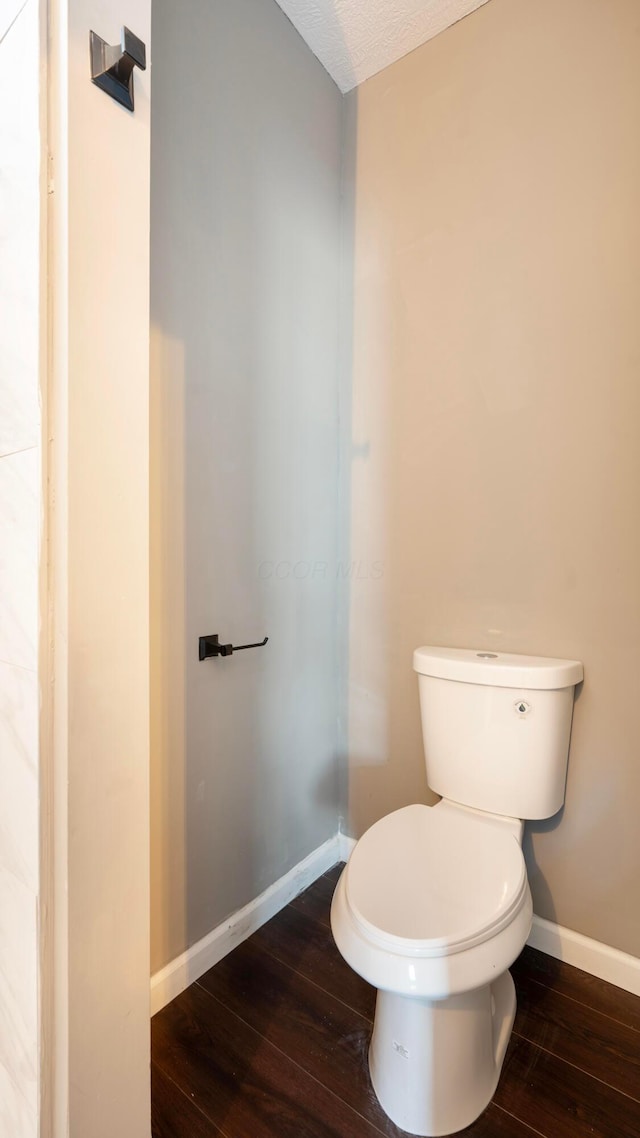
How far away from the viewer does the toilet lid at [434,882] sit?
919 mm

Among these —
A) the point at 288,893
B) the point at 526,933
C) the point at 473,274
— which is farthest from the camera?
the point at 288,893

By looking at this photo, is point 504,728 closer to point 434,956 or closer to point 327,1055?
point 434,956

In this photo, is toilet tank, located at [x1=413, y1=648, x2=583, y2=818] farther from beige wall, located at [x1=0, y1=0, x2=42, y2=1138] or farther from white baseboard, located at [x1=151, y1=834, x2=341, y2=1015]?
beige wall, located at [x1=0, y1=0, x2=42, y2=1138]

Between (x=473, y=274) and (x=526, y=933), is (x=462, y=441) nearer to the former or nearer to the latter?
(x=473, y=274)

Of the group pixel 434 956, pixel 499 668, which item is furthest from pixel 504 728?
pixel 434 956

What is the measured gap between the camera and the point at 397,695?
1.64m

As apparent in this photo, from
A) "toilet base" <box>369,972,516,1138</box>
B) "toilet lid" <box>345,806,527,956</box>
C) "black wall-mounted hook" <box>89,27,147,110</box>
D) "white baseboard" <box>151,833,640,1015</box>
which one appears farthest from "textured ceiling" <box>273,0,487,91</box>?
"white baseboard" <box>151,833,640,1015</box>

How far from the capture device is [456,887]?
3.37 feet

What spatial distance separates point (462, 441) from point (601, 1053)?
1.45m

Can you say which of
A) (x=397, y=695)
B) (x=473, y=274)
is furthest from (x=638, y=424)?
(x=397, y=695)

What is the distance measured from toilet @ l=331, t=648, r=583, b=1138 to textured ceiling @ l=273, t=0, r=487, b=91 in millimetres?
1715

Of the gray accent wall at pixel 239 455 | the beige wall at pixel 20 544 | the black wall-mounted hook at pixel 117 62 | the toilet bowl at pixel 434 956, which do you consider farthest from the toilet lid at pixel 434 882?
the black wall-mounted hook at pixel 117 62

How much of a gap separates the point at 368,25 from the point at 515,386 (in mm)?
1087

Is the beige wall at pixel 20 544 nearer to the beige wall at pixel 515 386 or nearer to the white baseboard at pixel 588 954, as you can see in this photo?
the beige wall at pixel 515 386
